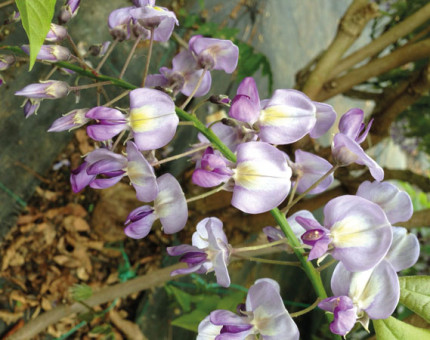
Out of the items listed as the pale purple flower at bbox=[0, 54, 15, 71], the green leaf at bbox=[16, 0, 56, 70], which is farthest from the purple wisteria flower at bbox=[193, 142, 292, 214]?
the pale purple flower at bbox=[0, 54, 15, 71]

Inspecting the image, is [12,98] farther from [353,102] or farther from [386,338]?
[353,102]

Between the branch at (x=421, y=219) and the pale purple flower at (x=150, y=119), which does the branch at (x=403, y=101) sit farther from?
the pale purple flower at (x=150, y=119)

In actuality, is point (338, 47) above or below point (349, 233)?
below

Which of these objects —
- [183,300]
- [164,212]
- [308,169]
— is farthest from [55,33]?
[183,300]

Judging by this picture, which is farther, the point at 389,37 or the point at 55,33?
the point at 389,37

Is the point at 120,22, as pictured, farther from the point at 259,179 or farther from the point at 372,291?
the point at 372,291

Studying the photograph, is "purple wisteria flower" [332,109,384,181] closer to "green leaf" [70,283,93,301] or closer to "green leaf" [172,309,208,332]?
"green leaf" [172,309,208,332]
